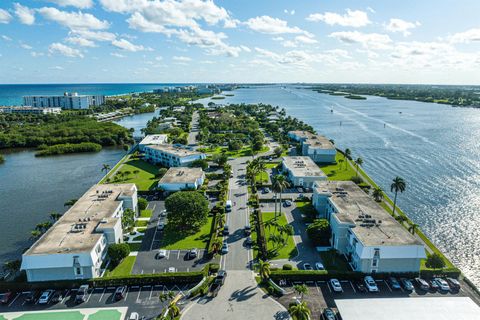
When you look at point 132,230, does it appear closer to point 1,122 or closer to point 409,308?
point 409,308

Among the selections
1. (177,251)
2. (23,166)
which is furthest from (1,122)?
(177,251)

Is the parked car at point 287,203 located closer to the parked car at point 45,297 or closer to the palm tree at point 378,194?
the palm tree at point 378,194

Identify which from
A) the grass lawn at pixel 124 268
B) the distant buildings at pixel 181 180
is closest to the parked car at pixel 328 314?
the grass lawn at pixel 124 268

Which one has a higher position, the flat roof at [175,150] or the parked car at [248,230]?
the flat roof at [175,150]

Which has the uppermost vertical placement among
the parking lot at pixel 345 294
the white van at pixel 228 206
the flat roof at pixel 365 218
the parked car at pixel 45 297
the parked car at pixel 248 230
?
the flat roof at pixel 365 218

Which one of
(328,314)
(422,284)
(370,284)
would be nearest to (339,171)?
(422,284)

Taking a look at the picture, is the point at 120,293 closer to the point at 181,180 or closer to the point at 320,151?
the point at 181,180

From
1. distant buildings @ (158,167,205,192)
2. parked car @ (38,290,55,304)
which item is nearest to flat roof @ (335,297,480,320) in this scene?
parked car @ (38,290,55,304)
